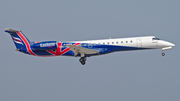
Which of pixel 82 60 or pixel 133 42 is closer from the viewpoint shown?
pixel 133 42

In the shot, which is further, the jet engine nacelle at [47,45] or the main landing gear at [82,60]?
the main landing gear at [82,60]

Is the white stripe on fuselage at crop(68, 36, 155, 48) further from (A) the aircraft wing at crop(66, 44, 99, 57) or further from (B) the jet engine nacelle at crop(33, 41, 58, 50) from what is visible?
(B) the jet engine nacelle at crop(33, 41, 58, 50)

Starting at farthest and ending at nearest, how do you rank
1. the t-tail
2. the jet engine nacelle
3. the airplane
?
the t-tail → the jet engine nacelle → the airplane

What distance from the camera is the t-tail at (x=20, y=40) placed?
31062 millimetres

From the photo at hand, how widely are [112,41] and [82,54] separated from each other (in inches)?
165

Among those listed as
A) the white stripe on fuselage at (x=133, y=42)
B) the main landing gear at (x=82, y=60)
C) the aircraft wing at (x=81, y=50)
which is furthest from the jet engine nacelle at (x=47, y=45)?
the white stripe on fuselage at (x=133, y=42)

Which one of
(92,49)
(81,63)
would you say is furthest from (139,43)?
(81,63)

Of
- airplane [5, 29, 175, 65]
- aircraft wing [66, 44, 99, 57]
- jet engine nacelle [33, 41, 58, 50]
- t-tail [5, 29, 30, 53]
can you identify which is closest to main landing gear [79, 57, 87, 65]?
airplane [5, 29, 175, 65]

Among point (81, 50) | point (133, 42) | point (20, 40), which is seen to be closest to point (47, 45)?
point (81, 50)

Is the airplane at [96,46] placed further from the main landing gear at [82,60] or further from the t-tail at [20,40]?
the t-tail at [20,40]

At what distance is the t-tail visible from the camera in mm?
31062

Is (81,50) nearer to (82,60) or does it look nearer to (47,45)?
(82,60)

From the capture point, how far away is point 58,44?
3053 cm

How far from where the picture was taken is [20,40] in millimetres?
31359
